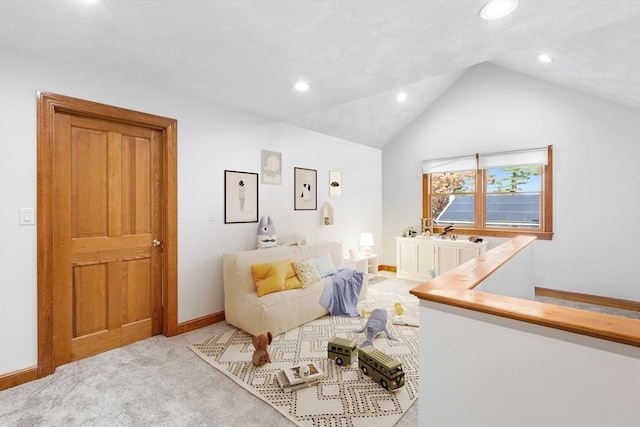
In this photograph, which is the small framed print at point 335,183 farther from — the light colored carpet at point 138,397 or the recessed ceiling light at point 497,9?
the recessed ceiling light at point 497,9

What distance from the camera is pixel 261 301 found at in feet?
9.43

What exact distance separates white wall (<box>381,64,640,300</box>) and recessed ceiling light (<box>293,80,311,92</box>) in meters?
3.30

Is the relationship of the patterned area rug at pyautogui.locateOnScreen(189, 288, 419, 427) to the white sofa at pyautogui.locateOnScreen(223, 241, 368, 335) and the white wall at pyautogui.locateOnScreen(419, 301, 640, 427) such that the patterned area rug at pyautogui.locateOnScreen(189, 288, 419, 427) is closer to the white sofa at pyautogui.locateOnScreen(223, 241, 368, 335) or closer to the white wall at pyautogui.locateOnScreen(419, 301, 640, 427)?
the white sofa at pyautogui.locateOnScreen(223, 241, 368, 335)

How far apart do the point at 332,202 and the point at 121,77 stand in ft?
10.3

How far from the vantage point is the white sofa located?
9.38 ft

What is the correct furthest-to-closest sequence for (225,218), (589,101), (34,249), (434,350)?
(589,101) → (225,218) → (34,249) → (434,350)

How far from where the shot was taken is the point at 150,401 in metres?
1.98

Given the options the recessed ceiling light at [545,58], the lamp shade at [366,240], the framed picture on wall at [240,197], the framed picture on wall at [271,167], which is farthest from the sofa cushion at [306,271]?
the recessed ceiling light at [545,58]

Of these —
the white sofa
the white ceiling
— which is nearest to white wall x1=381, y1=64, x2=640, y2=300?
the white ceiling

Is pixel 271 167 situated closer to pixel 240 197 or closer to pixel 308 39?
pixel 240 197

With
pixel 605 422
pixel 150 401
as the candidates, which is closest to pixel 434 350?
pixel 605 422

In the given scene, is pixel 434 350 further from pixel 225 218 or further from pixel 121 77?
pixel 121 77

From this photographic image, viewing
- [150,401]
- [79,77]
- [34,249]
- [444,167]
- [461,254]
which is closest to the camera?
[150,401]

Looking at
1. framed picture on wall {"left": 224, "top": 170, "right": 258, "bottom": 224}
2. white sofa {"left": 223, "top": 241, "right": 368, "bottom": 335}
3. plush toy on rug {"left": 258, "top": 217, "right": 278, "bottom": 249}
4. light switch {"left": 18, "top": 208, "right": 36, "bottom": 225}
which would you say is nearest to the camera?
light switch {"left": 18, "top": 208, "right": 36, "bottom": 225}
